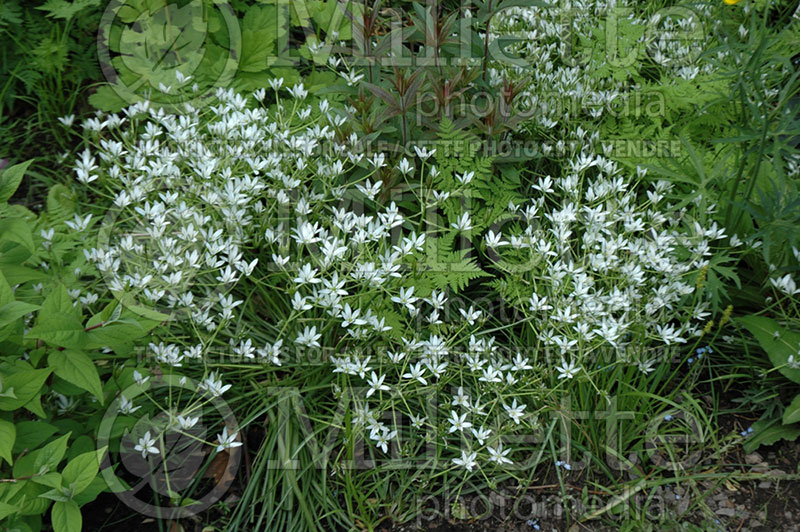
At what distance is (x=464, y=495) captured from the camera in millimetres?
2506

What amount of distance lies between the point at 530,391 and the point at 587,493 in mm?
444

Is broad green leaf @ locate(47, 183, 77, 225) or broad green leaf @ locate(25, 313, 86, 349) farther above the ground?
broad green leaf @ locate(25, 313, 86, 349)

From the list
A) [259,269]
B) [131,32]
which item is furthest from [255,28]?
[259,269]

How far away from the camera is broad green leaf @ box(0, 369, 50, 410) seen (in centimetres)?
189

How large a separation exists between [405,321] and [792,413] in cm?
153

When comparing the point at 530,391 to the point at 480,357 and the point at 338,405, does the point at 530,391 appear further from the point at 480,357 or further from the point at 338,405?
the point at 338,405

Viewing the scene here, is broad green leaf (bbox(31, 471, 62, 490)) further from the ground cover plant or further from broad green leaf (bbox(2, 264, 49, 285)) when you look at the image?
broad green leaf (bbox(2, 264, 49, 285))

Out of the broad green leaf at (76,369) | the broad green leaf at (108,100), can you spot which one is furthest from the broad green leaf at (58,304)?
the broad green leaf at (108,100)

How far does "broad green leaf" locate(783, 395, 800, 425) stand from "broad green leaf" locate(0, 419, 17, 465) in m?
2.64

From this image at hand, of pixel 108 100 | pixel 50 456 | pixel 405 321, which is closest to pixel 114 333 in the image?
pixel 50 456

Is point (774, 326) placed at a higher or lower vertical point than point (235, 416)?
higher

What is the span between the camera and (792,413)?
2529mm

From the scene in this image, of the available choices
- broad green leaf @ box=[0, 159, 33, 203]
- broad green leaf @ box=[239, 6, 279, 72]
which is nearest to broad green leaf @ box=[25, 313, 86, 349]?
broad green leaf @ box=[0, 159, 33, 203]

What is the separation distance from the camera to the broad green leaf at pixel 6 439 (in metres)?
1.76
